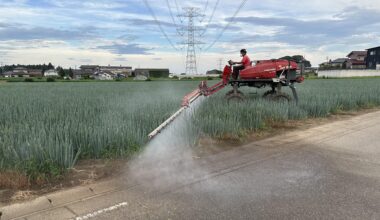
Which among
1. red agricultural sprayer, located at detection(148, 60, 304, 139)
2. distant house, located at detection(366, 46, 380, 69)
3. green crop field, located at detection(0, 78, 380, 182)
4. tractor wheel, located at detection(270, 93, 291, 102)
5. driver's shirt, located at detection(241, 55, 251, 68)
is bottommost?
green crop field, located at detection(0, 78, 380, 182)

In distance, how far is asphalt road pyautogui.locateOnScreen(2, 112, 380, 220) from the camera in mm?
3973

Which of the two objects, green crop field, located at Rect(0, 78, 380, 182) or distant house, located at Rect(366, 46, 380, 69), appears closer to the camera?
green crop field, located at Rect(0, 78, 380, 182)

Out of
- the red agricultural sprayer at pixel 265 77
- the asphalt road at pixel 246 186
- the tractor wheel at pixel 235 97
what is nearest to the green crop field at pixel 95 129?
the asphalt road at pixel 246 186

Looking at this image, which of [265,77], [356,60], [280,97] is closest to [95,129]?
[265,77]

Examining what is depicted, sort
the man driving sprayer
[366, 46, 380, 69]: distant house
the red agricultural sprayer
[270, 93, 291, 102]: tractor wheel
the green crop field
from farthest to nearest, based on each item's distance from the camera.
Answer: [366, 46, 380, 69]: distant house
the man driving sprayer
[270, 93, 291, 102]: tractor wheel
the red agricultural sprayer
the green crop field

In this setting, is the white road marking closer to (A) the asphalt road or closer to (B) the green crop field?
(A) the asphalt road

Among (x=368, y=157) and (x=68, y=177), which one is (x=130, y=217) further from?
(x=368, y=157)

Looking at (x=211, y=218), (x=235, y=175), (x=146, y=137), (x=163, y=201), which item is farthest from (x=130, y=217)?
(x=146, y=137)

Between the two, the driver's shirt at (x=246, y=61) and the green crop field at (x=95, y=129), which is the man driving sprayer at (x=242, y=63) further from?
the green crop field at (x=95, y=129)

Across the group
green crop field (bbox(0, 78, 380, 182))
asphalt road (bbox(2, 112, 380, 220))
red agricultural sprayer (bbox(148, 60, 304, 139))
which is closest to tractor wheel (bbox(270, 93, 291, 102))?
red agricultural sprayer (bbox(148, 60, 304, 139))

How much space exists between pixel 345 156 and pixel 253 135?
7.37 feet

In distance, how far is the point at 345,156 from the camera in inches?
258

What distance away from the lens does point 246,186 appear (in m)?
4.82

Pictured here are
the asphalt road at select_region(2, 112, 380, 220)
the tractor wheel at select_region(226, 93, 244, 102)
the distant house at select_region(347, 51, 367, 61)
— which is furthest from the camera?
the distant house at select_region(347, 51, 367, 61)
